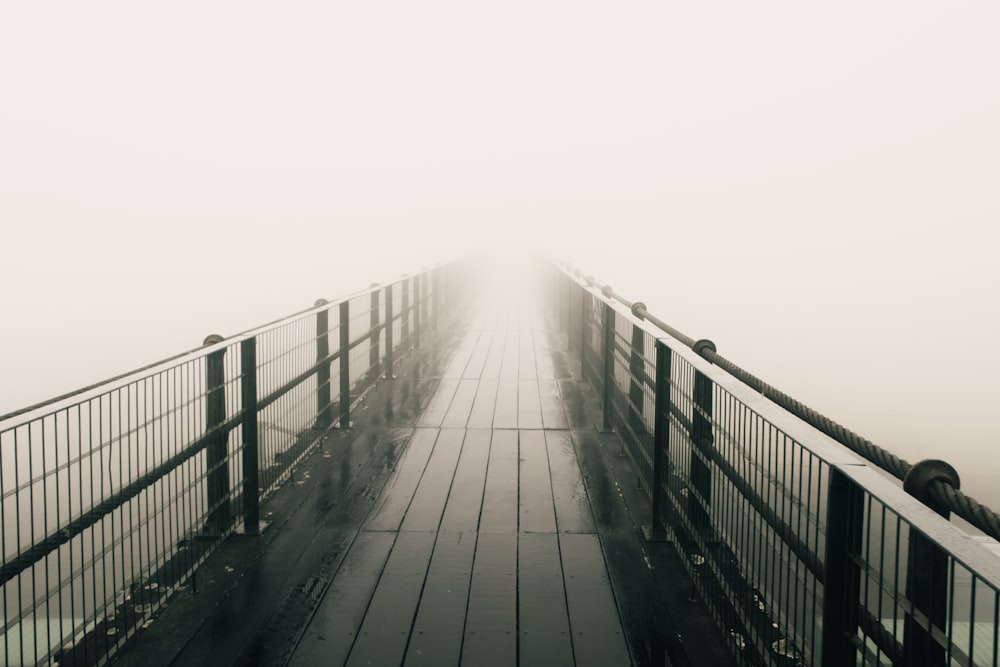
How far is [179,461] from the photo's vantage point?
354 cm

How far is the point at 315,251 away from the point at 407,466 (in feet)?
432

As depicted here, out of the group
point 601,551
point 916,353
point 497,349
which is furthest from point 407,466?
point 916,353

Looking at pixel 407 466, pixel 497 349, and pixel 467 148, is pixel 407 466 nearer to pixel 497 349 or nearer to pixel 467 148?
pixel 497 349

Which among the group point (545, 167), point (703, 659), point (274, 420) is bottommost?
point (703, 659)

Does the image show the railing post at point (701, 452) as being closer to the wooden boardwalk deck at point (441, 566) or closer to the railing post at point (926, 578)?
the wooden boardwalk deck at point (441, 566)

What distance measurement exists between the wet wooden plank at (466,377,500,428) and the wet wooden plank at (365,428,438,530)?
1.54 feet

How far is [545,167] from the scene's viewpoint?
607ft

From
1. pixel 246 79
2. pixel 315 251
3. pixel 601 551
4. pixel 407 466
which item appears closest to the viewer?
pixel 601 551

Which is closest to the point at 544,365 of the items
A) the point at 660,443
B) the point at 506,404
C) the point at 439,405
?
the point at 506,404

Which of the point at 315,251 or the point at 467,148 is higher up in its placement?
the point at 467,148

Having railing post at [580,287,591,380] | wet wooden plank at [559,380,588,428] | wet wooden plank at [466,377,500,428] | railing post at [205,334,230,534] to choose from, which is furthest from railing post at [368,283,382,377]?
railing post at [205,334,230,534]

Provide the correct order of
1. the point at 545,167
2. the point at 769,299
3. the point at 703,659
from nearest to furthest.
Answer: the point at 703,659, the point at 769,299, the point at 545,167

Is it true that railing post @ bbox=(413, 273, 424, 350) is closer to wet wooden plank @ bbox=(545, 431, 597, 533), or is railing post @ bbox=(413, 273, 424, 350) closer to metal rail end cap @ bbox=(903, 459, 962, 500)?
wet wooden plank @ bbox=(545, 431, 597, 533)

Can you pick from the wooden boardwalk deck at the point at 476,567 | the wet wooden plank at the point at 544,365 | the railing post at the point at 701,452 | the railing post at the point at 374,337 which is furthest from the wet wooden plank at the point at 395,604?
the wet wooden plank at the point at 544,365
